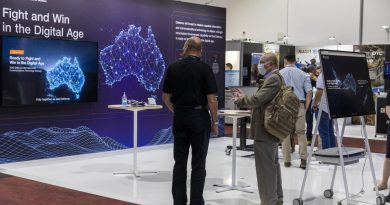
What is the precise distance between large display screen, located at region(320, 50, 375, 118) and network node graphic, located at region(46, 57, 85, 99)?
12.8 ft

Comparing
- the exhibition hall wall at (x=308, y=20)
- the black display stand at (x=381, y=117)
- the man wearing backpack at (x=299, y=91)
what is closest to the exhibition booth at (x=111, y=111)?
the man wearing backpack at (x=299, y=91)

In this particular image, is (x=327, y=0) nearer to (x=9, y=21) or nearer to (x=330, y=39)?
(x=330, y=39)

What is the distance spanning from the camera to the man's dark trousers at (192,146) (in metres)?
4.21

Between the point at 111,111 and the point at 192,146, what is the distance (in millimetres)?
3811

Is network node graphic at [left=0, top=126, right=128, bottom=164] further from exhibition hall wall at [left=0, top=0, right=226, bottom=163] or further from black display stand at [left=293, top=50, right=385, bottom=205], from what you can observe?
black display stand at [left=293, top=50, right=385, bottom=205]

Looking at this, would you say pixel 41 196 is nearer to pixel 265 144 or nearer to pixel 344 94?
pixel 265 144

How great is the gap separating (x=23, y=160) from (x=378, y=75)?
9471 millimetres

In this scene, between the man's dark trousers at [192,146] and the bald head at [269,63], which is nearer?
the man's dark trousers at [192,146]

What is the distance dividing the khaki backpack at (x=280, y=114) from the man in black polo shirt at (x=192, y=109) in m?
0.45

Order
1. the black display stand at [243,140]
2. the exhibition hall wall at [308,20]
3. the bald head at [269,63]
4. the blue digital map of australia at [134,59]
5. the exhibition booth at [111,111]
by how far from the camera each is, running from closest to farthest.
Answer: the bald head at [269,63]
the exhibition booth at [111,111]
the blue digital map of australia at [134,59]
the black display stand at [243,140]
the exhibition hall wall at [308,20]

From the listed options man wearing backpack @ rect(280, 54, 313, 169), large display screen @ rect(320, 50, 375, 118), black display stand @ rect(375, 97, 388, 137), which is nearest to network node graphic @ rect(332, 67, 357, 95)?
large display screen @ rect(320, 50, 375, 118)

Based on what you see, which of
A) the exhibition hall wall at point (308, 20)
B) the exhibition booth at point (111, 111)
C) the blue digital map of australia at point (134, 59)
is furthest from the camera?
the exhibition hall wall at point (308, 20)

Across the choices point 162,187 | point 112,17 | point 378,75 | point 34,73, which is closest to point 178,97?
point 162,187

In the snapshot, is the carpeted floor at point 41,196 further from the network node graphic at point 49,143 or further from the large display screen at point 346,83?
the large display screen at point 346,83
